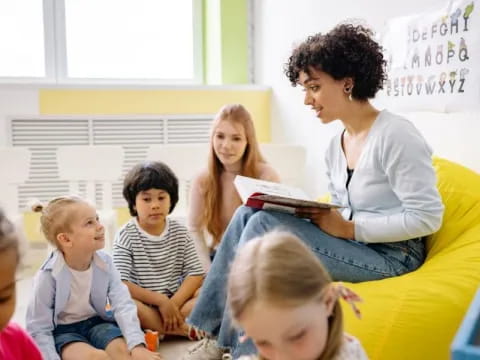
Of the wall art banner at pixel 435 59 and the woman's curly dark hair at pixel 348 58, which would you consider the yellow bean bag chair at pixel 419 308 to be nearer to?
the woman's curly dark hair at pixel 348 58

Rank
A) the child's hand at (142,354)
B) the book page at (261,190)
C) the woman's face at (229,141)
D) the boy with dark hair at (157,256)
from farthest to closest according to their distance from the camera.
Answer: the woman's face at (229,141), the boy with dark hair at (157,256), the child's hand at (142,354), the book page at (261,190)

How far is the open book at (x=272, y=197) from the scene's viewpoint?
5.23 ft

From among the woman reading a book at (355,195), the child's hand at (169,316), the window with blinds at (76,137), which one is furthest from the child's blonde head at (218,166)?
the window with blinds at (76,137)

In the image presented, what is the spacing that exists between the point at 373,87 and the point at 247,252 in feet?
3.24

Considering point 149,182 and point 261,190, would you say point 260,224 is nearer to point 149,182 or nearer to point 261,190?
point 261,190

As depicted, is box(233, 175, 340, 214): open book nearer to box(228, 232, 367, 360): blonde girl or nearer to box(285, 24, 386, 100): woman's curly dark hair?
box(285, 24, 386, 100): woman's curly dark hair

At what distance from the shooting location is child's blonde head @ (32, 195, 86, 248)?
1.89 metres

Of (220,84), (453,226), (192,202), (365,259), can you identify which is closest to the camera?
(365,259)

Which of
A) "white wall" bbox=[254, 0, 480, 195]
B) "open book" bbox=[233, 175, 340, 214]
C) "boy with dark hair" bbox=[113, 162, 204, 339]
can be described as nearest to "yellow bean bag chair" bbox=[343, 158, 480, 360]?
"open book" bbox=[233, 175, 340, 214]

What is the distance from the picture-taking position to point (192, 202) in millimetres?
2404

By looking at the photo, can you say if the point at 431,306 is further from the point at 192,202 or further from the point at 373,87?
the point at 192,202

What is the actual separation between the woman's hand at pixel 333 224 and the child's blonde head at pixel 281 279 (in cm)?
70

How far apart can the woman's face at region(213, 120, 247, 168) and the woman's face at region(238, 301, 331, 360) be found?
4.58 feet

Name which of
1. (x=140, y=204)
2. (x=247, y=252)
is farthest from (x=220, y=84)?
(x=247, y=252)
